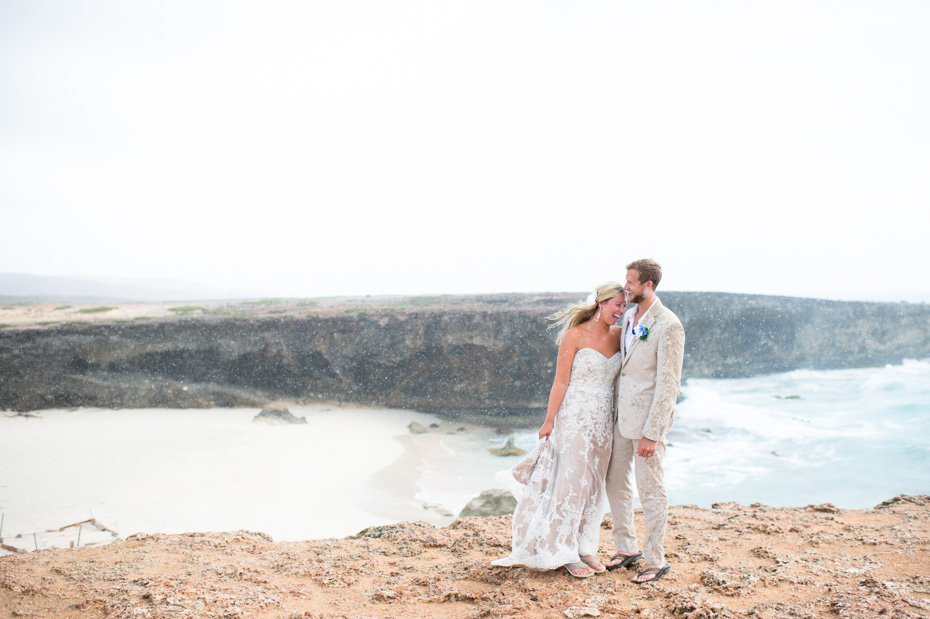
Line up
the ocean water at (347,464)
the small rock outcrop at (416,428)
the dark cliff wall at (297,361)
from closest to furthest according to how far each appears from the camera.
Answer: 1. the ocean water at (347,464)
2. the dark cliff wall at (297,361)
3. the small rock outcrop at (416,428)

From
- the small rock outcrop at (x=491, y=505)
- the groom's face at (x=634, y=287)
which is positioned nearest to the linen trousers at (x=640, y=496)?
the groom's face at (x=634, y=287)

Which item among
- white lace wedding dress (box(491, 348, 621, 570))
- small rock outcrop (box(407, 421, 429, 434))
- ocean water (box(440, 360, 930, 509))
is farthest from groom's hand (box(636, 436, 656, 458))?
small rock outcrop (box(407, 421, 429, 434))

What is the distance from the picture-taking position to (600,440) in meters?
3.03

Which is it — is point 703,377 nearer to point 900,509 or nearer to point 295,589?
point 900,509

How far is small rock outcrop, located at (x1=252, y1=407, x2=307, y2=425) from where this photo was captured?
1364cm

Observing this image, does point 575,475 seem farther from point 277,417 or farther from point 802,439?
point 802,439

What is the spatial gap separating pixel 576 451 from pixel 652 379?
0.67 meters

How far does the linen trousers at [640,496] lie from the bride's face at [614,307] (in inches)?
30.5

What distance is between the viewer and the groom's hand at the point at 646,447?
2.84 metres

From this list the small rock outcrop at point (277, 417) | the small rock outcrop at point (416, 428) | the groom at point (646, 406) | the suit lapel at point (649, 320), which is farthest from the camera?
the small rock outcrop at point (416, 428)

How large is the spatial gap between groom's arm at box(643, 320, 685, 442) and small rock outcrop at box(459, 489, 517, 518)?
18.5 ft

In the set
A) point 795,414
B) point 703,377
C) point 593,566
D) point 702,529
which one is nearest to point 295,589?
point 593,566

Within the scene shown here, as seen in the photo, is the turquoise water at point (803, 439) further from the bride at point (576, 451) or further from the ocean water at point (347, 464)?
the bride at point (576, 451)

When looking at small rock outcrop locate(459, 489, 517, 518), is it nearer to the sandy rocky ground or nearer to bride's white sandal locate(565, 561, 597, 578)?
the sandy rocky ground
